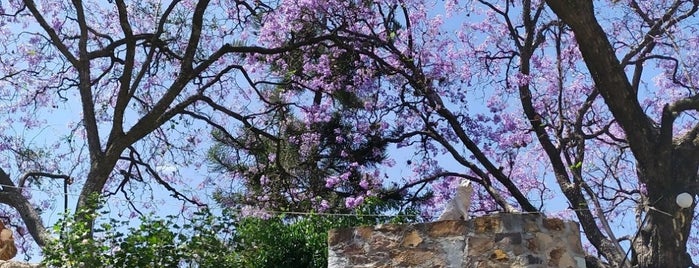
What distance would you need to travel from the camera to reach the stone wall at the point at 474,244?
16.4 feet

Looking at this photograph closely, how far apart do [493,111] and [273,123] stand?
277cm

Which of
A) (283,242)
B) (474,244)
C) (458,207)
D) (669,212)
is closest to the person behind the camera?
(474,244)

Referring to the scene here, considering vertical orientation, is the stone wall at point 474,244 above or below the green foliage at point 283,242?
below

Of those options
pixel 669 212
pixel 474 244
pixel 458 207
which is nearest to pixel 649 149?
pixel 669 212

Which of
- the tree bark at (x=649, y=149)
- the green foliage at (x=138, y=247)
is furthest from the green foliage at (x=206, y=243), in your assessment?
the tree bark at (x=649, y=149)

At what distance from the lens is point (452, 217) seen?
5.38 metres

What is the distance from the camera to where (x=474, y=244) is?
5.03 metres

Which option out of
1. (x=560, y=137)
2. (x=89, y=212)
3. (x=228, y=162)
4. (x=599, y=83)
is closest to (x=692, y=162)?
(x=599, y=83)

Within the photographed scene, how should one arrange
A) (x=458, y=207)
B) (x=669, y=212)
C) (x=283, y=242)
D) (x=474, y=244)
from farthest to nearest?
(x=669, y=212), (x=283, y=242), (x=458, y=207), (x=474, y=244)

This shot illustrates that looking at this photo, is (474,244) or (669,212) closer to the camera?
(474,244)

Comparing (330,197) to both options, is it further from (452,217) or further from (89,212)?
(452,217)

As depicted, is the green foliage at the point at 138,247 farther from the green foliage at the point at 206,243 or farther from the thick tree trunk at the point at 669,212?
the thick tree trunk at the point at 669,212

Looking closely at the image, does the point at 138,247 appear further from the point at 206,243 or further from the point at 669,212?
the point at 669,212

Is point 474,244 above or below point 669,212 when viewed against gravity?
below
